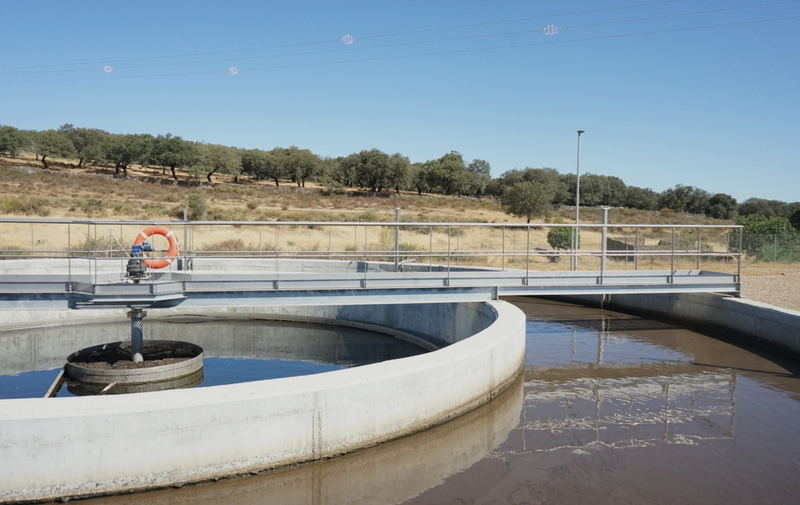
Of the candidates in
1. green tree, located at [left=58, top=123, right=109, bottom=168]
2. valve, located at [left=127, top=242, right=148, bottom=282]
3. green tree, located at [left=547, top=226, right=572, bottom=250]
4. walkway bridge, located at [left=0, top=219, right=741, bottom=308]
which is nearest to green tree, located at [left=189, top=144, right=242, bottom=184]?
green tree, located at [left=58, top=123, right=109, bottom=168]

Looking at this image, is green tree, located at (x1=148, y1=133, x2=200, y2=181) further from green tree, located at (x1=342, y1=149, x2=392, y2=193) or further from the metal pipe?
the metal pipe

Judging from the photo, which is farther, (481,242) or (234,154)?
(234,154)

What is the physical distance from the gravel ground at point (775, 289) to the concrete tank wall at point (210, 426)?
1208 centimetres

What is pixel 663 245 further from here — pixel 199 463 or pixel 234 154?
pixel 234 154

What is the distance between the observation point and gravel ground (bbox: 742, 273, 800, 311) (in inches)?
680

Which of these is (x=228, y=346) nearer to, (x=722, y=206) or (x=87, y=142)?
(x=87, y=142)

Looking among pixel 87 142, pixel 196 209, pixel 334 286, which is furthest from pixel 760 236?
pixel 87 142

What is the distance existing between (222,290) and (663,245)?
32766 millimetres

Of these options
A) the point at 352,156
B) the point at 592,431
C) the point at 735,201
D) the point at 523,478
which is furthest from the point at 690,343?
the point at 735,201

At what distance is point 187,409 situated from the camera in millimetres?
6676

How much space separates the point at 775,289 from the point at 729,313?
5162 mm

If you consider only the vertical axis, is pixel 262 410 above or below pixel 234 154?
below

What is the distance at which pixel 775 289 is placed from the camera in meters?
19.7

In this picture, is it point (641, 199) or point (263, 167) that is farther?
point (641, 199)
